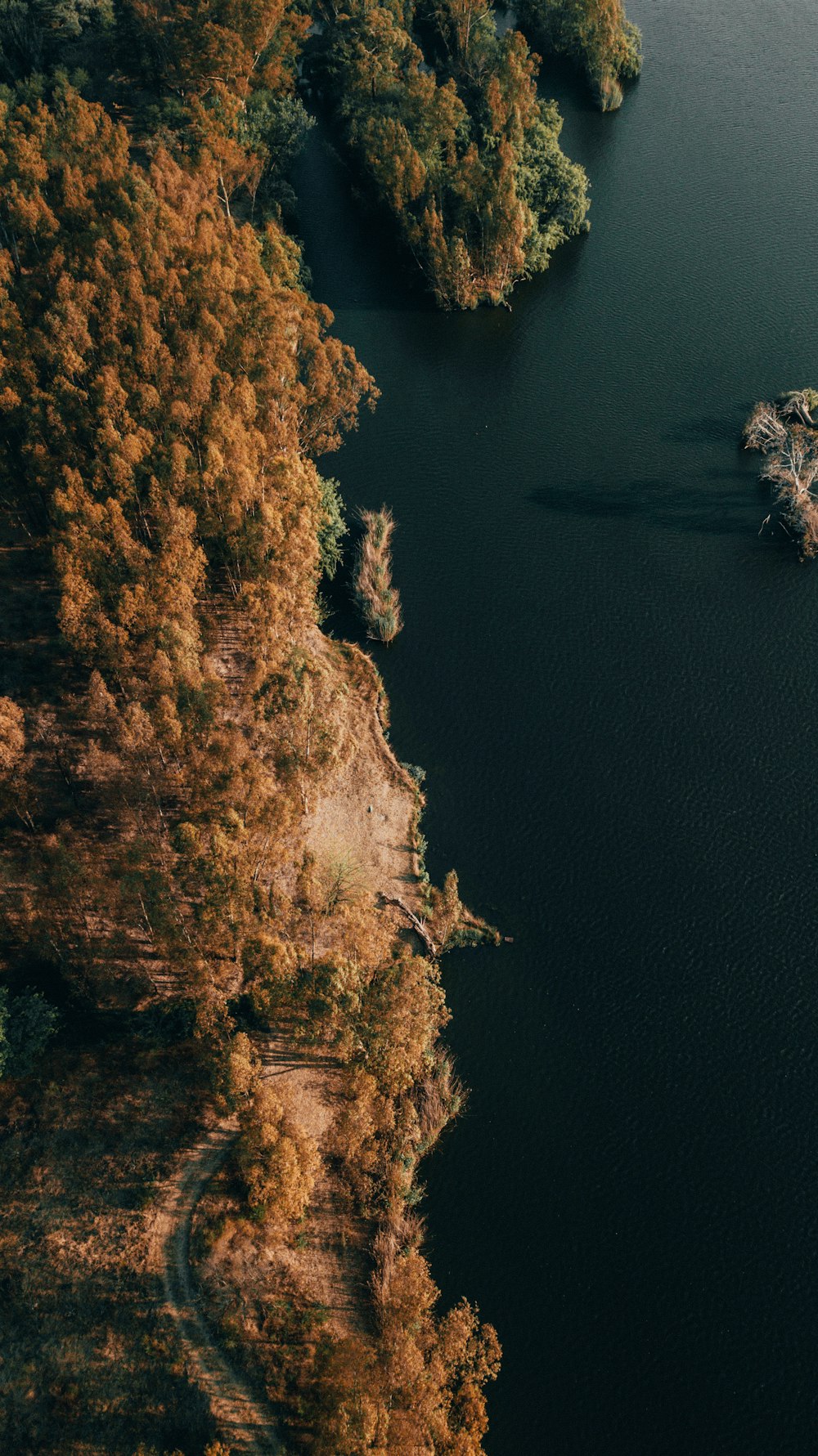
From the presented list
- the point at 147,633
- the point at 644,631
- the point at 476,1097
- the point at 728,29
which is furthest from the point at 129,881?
the point at 728,29

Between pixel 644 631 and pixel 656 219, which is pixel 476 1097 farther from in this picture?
pixel 656 219

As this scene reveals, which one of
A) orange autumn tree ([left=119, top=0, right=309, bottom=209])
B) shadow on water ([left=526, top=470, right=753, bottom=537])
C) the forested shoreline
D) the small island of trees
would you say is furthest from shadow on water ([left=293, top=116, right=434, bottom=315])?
the small island of trees

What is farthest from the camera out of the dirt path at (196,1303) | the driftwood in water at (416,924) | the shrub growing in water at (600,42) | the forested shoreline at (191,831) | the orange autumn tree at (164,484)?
the shrub growing in water at (600,42)

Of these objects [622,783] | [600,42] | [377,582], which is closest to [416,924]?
[622,783]

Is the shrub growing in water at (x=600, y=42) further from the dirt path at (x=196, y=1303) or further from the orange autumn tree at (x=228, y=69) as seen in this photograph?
the dirt path at (x=196, y=1303)

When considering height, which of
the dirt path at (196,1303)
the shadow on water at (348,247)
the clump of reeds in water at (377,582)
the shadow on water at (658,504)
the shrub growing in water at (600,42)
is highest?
the shrub growing in water at (600,42)

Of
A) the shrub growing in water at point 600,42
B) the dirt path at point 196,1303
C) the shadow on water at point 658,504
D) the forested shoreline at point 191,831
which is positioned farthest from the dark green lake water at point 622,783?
the shrub growing in water at point 600,42

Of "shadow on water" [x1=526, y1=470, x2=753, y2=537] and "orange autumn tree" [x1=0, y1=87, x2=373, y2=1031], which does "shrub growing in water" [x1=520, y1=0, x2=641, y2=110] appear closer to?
"orange autumn tree" [x1=0, y1=87, x2=373, y2=1031]

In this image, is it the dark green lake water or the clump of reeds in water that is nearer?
the dark green lake water
